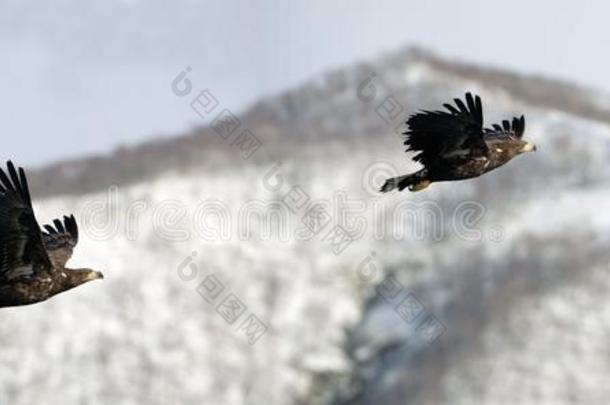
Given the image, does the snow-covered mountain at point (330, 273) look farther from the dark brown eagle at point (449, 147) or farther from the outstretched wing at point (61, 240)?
the dark brown eagle at point (449, 147)

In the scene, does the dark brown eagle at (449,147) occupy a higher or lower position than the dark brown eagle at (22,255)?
lower

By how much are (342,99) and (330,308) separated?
1223 centimetres

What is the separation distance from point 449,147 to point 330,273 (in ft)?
113

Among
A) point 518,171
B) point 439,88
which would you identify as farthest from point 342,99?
point 518,171

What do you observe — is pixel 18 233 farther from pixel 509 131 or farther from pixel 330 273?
pixel 330 273

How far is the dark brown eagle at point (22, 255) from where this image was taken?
26.4m

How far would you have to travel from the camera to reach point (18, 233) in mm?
26562

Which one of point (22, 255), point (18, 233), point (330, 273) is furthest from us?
point (330, 273)

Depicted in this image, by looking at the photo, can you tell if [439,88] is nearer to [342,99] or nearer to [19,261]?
[342,99]

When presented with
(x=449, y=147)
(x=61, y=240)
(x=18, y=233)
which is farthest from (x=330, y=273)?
(x=18, y=233)

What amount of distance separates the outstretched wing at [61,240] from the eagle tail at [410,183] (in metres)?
5.17

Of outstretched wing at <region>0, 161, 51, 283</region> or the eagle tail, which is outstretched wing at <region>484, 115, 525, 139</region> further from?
outstretched wing at <region>0, 161, 51, 283</region>

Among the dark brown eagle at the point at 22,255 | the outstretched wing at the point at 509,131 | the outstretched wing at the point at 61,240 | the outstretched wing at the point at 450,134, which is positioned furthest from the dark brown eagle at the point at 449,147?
the outstretched wing at the point at 61,240

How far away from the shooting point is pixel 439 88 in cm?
6756
